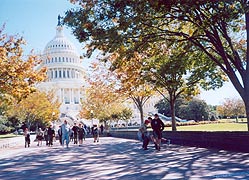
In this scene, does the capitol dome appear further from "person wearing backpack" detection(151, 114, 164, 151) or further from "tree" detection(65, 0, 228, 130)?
"tree" detection(65, 0, 228, 130)

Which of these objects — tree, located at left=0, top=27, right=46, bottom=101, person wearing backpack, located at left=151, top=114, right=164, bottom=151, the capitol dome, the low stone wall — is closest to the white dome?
the capitol dome

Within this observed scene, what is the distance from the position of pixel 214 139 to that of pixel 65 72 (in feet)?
390

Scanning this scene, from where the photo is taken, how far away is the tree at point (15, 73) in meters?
22.2

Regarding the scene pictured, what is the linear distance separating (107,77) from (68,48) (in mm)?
106881

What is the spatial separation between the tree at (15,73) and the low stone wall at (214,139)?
11.0m

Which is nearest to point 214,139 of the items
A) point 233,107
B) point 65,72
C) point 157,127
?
point 157,127

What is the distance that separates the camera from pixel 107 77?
111 feet

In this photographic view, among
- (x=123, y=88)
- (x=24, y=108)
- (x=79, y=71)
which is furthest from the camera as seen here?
(x=79, y=71)

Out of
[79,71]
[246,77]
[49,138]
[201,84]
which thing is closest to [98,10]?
[246,77]

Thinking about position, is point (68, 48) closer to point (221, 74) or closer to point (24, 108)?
point (24, 108)

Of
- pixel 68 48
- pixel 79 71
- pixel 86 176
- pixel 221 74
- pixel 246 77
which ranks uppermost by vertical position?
pixel 68 48

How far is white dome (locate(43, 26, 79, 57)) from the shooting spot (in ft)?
435

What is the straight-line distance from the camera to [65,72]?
130 metres

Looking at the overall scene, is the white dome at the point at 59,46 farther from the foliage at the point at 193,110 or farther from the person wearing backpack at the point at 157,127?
the person wearing backpack at the point at 157,127
